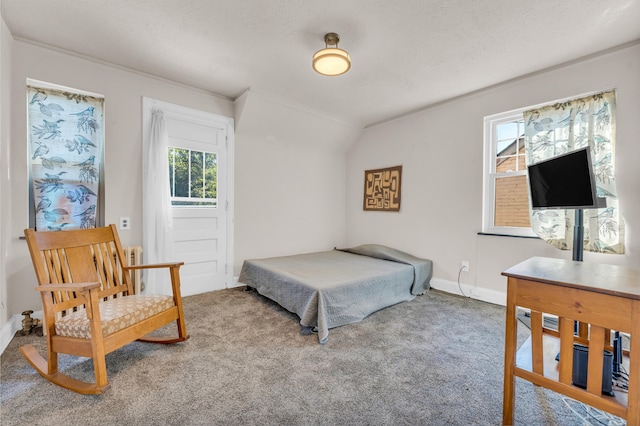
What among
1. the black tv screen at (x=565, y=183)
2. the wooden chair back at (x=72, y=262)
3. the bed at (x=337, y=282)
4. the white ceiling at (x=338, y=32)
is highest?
the white ceiling at (x=338, y=32)

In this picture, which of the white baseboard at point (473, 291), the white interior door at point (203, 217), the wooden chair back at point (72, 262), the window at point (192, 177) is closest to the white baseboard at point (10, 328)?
the wooden chair back at point (72, 262)

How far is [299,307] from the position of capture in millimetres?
2504

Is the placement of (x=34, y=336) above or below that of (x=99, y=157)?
below

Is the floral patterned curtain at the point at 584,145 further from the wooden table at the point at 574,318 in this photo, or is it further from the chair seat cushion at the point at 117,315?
the chair seat cushion at the point at 117,315

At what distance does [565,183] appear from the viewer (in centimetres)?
198

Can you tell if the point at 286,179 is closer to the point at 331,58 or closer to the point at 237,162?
the point at 237,162

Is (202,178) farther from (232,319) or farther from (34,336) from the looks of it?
(34,336)

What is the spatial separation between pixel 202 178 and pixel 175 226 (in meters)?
0.65

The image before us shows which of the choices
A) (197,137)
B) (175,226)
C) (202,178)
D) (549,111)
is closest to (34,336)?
(175,226)

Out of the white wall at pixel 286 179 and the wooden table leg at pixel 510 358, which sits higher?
the white wall at pixel 286 179

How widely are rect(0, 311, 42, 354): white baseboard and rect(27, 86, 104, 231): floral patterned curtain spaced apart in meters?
0.75

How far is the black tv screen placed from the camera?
1.80 metres

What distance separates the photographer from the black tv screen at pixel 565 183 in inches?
71.0

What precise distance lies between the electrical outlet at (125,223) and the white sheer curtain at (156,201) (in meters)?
0.14
